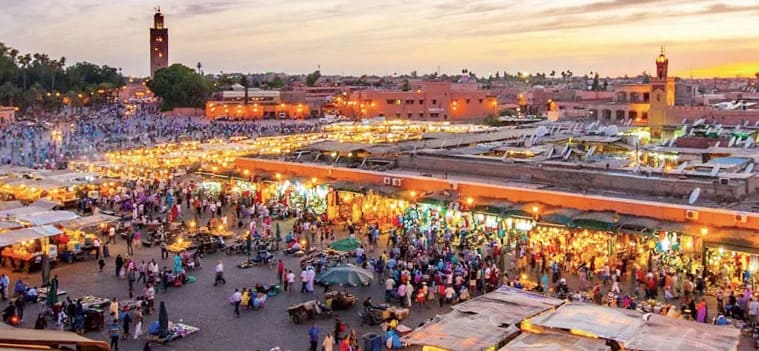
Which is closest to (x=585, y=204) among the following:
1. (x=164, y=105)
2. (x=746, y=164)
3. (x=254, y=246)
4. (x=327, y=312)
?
(x=746, y=164)

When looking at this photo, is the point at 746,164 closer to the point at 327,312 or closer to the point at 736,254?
the point at 736,254

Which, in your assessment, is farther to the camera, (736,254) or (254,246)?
(254,246)

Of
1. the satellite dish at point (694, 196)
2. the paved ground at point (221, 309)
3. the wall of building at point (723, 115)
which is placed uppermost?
the wall of building at point (723, 115)

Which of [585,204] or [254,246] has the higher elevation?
[585,204]

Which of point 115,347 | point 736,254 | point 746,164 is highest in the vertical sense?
point 746,164

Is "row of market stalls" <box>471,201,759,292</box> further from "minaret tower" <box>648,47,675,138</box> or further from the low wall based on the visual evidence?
the low wall

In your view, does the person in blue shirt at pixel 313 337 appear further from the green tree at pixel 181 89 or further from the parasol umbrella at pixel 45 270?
the green tree at pixel 181 89

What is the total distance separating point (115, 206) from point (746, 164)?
2247cm

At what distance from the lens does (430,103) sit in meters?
69.1

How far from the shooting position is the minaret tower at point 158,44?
495ft

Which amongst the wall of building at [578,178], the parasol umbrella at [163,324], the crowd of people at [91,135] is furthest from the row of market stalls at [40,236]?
the crowd of people at [91,135]

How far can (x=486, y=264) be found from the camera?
59.9 feet

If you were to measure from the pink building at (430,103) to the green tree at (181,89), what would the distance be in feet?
88.0

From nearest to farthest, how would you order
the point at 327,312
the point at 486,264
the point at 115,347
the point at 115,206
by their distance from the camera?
the point at 115,347 → the point at 327,312 → the point at 486,264 → the point at 115,206
